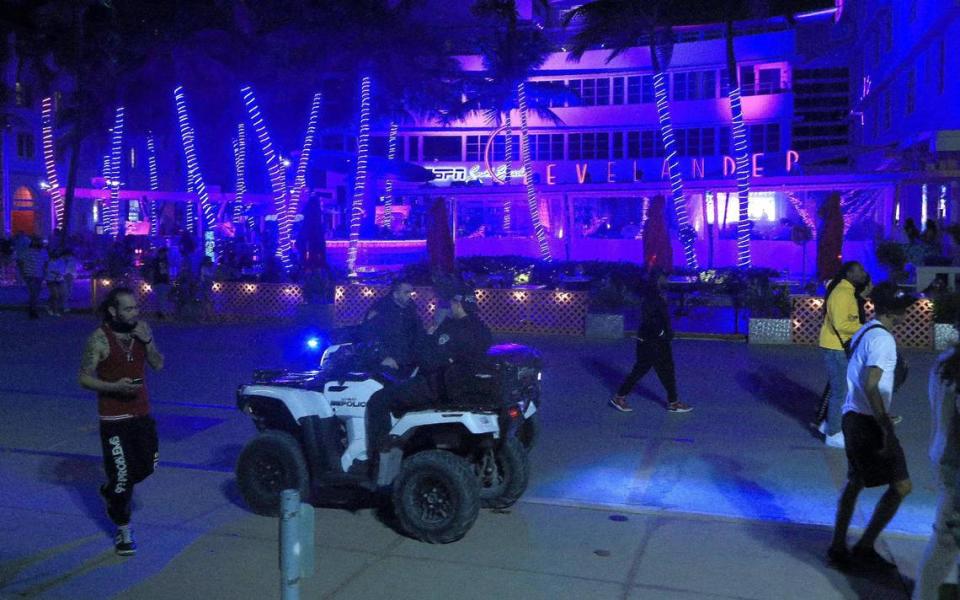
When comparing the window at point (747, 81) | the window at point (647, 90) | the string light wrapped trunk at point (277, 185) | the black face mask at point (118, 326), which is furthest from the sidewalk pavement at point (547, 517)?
the window at point (647, 90)

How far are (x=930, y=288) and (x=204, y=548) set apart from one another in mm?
14541

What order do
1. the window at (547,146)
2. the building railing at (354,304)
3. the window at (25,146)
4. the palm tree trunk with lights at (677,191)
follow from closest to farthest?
the building railing at (354,304) < the palm tree trunk with lights at (677,191) < the window at (547,146) < the window at (25,146)

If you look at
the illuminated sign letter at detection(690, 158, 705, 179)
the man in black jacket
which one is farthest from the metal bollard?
the illuminated sign letter at detection(690, 158, 705, 179)

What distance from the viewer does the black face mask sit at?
18.0 ft

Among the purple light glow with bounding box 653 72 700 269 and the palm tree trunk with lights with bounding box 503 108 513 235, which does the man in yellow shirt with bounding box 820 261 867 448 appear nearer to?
the purple light glow with bounding box 653 72 700 269

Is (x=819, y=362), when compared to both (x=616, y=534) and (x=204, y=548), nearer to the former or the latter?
(x=616, y=534)

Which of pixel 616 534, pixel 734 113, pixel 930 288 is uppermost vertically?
pixel 734 113

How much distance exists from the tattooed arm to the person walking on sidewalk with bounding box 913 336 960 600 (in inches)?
170

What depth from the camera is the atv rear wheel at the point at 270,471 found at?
6199mm

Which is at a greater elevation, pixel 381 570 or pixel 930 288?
pixel 930 288

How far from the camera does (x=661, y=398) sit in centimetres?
1080

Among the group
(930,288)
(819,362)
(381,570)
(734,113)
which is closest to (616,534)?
(381,570)

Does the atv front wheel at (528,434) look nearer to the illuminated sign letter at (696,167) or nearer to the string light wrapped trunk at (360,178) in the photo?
the string light wrapped trunk at (360,178)

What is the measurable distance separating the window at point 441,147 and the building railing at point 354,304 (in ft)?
85.4
